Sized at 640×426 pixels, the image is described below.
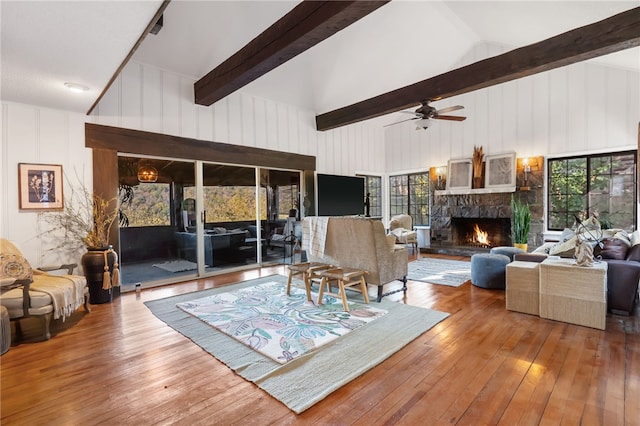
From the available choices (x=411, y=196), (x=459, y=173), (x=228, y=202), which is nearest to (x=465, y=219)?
(x=459, y=173)

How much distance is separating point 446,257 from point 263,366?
19.8 ft

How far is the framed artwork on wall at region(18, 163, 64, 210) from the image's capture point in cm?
380

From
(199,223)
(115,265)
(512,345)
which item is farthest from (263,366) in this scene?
(199,223)

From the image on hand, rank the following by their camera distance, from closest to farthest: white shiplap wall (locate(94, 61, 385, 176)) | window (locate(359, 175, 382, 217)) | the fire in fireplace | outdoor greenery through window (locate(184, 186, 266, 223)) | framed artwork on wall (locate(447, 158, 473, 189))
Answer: white shiplap wall (locate(94, 61, 385, 176)) < outdoor greenery through window (locate(184, 186, 266, 223)) < the fire in fireplace < framed artwork on wall (locate(447, 158, 473, 189)) < window (locate(359, 175, 382, 217))

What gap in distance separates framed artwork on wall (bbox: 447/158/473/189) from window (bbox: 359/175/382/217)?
2.13 metres

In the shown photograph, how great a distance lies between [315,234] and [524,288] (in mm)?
2631

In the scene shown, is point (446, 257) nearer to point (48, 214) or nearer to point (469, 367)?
point (469, 367)

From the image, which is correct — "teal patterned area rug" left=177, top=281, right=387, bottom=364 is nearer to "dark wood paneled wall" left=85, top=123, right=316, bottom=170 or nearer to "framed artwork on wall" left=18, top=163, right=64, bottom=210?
"framed artwork on wall" left=18, top=163, right=64, bottom=210

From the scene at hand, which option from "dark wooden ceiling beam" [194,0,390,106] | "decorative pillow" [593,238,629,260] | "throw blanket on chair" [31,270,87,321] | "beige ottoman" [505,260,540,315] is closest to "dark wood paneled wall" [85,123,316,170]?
"dark wooden ceiling beam" [194,0,390,106]

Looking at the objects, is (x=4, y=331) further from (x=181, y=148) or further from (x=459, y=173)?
(x=459, y=173)

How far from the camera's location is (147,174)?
5.11 meters

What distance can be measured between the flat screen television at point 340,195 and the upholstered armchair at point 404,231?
0.99 meters

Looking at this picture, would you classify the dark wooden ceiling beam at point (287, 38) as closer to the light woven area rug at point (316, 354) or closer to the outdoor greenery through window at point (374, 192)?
the light woven area rug at point (316, 354)

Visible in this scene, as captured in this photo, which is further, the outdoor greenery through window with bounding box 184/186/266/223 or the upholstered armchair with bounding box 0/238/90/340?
the outdoor greenery through window with bounding box 184/186/266/223
